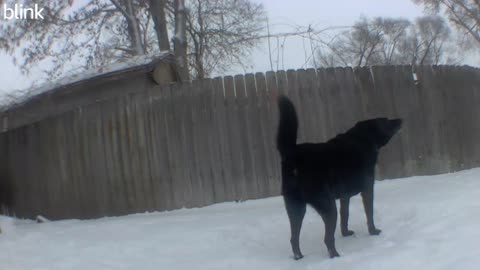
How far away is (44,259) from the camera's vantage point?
6156 mm

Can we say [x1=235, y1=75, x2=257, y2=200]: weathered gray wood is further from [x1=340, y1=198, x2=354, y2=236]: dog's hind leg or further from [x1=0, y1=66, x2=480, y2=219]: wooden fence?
[x1=340, y1=198, x2=354, y2=236]: dog's hind leg

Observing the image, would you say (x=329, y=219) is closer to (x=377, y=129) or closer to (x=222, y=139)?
(x=377, y=129)

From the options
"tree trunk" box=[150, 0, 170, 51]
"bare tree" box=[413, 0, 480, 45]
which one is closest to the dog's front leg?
"tree trunk" box=[150, 0, 170, 51]

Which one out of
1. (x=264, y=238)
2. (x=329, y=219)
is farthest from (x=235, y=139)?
(x=329, y=219)

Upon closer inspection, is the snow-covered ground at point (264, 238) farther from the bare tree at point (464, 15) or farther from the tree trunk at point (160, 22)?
the bare tree at point (464, 15)

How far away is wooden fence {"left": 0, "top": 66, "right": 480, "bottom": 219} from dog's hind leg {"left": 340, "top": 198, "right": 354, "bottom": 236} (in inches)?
91.4

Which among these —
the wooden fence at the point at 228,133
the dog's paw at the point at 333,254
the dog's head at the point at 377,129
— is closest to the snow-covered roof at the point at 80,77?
the wooden fence at the point at 228,133

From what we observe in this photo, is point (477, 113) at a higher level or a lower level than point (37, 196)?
higher

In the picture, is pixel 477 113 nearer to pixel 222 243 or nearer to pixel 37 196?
pixel 222 243

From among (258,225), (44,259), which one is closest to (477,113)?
(258,225)

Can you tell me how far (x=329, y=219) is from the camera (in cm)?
539

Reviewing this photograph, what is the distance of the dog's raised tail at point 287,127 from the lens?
214 inches

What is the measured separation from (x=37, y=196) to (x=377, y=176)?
631 cm

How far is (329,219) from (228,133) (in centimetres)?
341
